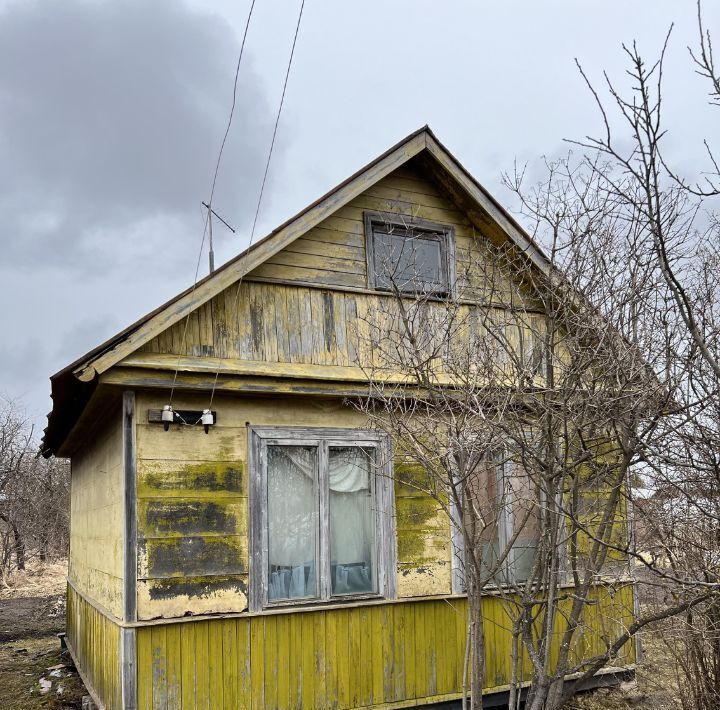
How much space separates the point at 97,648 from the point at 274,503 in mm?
2730

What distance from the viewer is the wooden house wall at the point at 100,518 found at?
7173 millimetres

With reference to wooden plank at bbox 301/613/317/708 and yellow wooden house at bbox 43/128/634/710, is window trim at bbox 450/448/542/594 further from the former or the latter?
wooden plank at bbox 301/613/317/708

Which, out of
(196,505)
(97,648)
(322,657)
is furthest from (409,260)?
(97,648)

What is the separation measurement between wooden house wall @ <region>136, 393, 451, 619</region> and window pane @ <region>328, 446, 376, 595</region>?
579mm

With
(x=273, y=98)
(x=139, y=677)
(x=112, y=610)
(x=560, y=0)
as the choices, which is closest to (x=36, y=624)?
(x=112, y=610)

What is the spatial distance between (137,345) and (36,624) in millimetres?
10961

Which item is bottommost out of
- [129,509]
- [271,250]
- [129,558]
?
[129,558]

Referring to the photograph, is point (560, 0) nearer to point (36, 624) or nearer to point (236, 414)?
point (236, 414)

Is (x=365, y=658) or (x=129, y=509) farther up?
(x=129, y=509)

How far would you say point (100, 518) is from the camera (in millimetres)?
8531

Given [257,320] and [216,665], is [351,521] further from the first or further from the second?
[257,320]

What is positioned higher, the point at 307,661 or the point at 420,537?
the point at 420,537

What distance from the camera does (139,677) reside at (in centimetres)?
645

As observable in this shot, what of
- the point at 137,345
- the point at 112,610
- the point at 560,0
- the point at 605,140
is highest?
the point at 560,0
